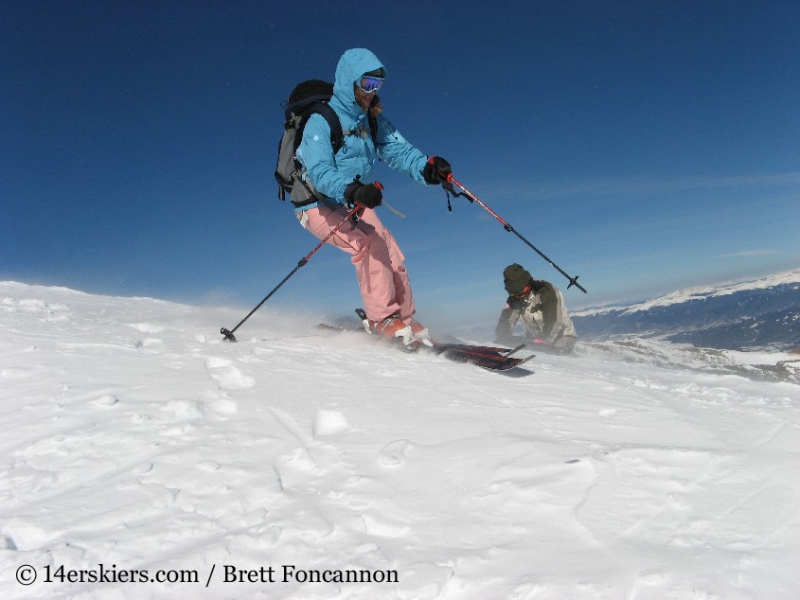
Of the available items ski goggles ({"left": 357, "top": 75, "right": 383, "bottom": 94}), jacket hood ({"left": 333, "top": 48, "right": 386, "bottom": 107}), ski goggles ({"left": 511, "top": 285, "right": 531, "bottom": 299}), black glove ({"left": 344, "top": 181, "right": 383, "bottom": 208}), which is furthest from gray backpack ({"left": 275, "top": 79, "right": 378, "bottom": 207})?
ski goggles ({"left": 511, "top": 285, "right": 531, "bottom": 299})

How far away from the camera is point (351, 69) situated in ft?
16.7

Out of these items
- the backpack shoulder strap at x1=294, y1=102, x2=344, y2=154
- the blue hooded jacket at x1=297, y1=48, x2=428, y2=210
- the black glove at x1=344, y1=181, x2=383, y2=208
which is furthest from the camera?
the backpack shoulder strap at x1=294, y1=102, x2=344, y2=154

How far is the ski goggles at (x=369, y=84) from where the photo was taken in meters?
5.07

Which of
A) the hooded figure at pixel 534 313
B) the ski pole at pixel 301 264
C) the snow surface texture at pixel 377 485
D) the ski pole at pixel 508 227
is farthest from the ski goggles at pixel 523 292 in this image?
the snow surface texture at pixel 377 485

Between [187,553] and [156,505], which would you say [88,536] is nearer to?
[156,505]

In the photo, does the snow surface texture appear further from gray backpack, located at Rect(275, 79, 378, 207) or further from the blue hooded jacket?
gray backpack, located at Rect(275, 79, 378, 207)

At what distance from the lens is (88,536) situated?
5.40 feet

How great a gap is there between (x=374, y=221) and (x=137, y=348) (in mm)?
2878

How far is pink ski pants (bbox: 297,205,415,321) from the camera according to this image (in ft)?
17.8

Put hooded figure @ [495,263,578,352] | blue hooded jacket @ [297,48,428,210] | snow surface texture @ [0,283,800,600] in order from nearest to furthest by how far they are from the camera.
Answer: snow surface texture @ [0,283,800,600] < blue hooded jacket @ [297,48,428,210] < hooded figure @ [495,263,578,352]

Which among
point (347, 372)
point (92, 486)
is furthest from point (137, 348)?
point (92, 486)

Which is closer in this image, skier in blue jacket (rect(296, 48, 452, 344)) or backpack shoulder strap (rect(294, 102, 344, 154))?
skier in blue jacket (rect(296, 48, 452, 344))

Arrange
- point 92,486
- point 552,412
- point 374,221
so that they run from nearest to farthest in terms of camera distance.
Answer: point 92,486 < point 552,412 < point 374,221

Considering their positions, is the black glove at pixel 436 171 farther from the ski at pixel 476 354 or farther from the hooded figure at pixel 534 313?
the hooded figure at pixel 534 313
